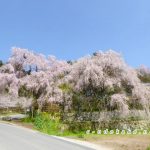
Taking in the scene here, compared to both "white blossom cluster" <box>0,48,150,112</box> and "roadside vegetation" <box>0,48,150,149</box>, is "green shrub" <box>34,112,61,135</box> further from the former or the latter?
"white blossom cluster" <box>0,48,150,112</box>

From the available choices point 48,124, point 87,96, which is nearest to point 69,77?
point 87,96

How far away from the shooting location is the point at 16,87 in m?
37.4

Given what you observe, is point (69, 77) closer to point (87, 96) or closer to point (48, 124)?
point (87, 96)

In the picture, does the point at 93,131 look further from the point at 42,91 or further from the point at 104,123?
the point at 42,91

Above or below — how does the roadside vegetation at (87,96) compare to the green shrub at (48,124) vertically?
above

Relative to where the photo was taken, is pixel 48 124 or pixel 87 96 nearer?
pixel 48 124

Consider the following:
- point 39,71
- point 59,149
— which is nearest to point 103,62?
point 39,71

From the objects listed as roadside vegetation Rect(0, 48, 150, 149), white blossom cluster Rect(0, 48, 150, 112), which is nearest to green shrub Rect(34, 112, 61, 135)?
roadside vegetation Rect(0, 48, 150, 149)

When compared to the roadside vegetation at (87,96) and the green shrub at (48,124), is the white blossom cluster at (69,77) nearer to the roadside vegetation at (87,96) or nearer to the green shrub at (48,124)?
the roadside vegetation at (87,96)

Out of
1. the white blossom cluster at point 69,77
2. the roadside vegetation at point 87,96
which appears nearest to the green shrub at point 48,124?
the roadside vegetation at point 87,96

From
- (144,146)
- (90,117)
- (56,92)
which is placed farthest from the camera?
(56,92)

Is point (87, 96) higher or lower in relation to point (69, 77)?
lower

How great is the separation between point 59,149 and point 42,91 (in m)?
20.0

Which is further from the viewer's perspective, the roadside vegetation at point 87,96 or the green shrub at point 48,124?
the roadside vegetation at point 87,96
